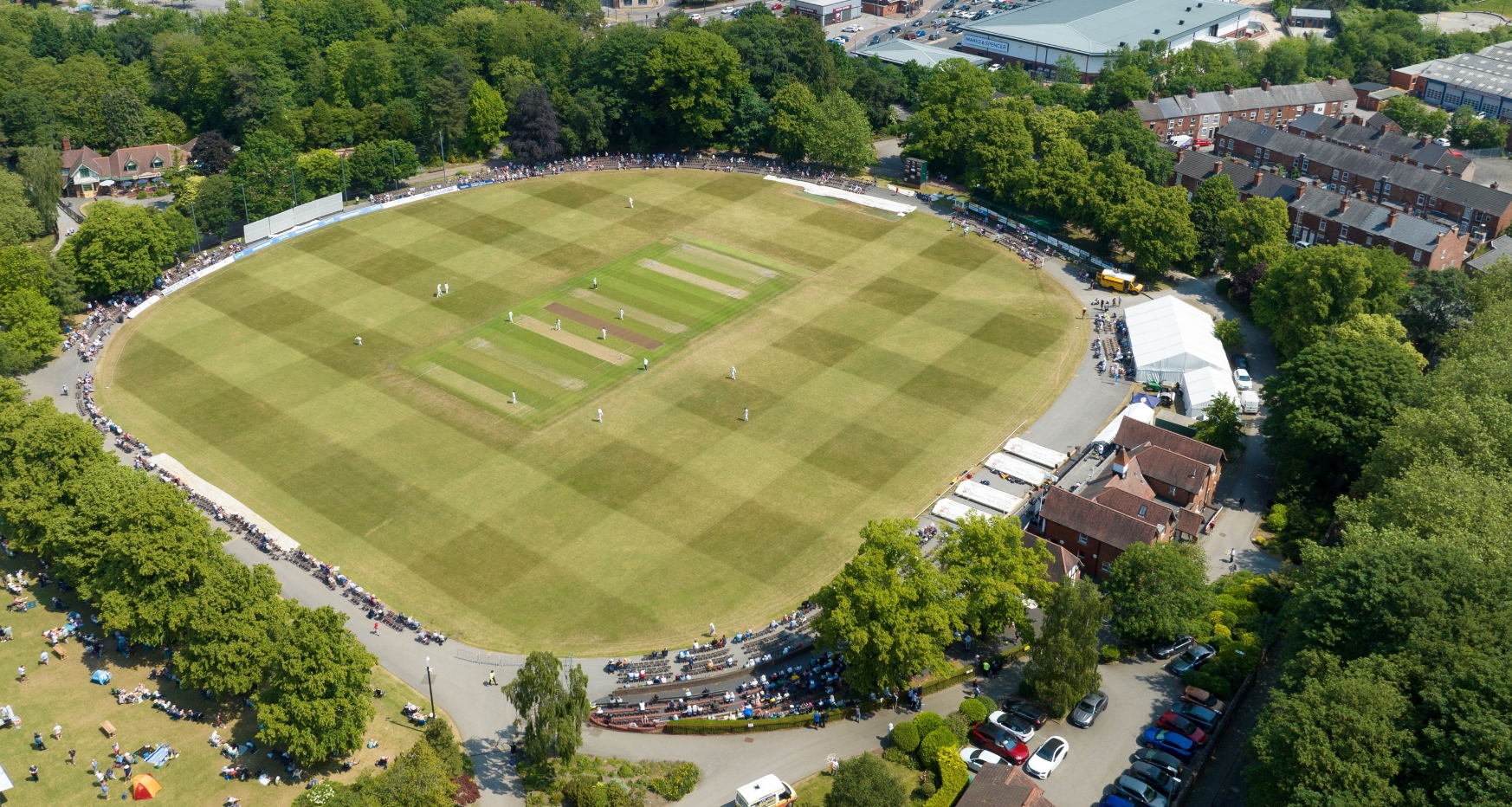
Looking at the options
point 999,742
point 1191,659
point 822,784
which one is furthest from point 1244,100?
point 822,784

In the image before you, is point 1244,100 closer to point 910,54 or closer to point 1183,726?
point 910,54

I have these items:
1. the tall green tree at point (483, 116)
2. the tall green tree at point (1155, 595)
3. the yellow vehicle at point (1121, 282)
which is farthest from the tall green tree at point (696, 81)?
the tall green tree at point (1155, 595)

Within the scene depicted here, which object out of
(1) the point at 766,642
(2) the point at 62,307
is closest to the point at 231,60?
(2) the point at 62,307

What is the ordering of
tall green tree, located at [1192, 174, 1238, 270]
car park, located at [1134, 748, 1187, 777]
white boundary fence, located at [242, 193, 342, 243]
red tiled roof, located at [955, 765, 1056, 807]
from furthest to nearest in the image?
1. white boundary fence, located at [242, 193, 342, 243]
2. tall green tree, located at [1192, 174, 1238, 270]
3. car park, located at [1134, 748, 1187, 777]
4. red tiled roof, located at [955, 765, 1056, 807]

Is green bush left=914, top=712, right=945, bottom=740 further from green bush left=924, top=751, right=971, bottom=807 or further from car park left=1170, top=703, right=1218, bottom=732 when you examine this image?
car park left=1170, top=703, right=1218, bottom=732

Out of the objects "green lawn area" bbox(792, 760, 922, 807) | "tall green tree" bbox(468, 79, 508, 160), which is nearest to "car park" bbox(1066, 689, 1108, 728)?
"green lawn area" bbox(792, 760, 922, 807)

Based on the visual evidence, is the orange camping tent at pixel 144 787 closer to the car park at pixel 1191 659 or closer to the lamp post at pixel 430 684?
the lamp post at pixel 430 684
